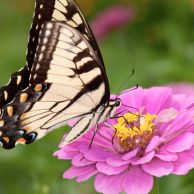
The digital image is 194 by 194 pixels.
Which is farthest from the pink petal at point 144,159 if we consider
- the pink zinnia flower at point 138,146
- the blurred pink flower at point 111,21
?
the blurred pink flower at point 111,21

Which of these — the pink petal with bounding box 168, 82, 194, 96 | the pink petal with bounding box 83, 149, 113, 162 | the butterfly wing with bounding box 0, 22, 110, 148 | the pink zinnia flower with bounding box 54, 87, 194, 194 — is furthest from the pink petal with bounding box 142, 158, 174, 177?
the pink petal with bounding box 168, 82, 194, 96

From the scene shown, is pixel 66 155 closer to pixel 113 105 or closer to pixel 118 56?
pixel 113 105

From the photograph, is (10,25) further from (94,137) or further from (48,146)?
(94,137)

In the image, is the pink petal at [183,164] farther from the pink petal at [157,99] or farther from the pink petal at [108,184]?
the pink petal at [157,99]

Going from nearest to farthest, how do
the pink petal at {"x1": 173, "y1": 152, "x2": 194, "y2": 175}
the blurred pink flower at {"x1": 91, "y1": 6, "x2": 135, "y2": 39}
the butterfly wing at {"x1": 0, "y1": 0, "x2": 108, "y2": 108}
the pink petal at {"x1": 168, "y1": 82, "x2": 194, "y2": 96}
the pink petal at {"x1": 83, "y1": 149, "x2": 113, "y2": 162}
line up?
the pink petal at {"x1": 173, "y1": 152, "x2": 194, "y2": 175} < the pink petal at {"x1": 83, "y1": 149, "x2": 113, "y2": 162} < the butterfly wing at {"x1": 0, "y1": 0, "x2": 108, "y2": 108} < the pink petal at {"x1": 168, "y1": 82, "x2": 194, "y2": 96} < the blurred pink flower at {"x1": 91, "y1": 6, "x2": 135, "y2": 39}

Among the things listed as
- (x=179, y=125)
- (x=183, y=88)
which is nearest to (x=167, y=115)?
(x=179, y=125)

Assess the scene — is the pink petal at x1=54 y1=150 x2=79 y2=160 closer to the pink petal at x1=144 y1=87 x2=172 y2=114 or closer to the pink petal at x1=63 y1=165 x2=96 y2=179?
the pink petal at x1=63 y1=165 x2=96 y2=179
